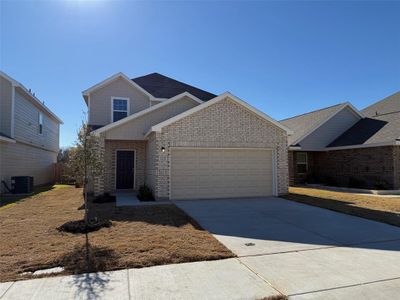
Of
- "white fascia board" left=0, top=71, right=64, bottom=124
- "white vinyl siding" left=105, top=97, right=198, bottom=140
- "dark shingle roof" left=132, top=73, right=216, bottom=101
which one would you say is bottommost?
"white vinyl siding" left=105, top=97, right=198, bottom=140

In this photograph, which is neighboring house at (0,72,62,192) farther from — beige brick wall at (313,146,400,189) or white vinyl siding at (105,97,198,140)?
beige brick wall at (313,146,400,189)

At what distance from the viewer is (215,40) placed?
13.3 m

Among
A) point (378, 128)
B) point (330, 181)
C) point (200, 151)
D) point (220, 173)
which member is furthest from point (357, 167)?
point (200, 151)

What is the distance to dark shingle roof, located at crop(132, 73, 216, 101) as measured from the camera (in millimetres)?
20094

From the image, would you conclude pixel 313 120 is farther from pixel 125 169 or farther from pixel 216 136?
pixel 125 169

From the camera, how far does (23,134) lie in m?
19.1

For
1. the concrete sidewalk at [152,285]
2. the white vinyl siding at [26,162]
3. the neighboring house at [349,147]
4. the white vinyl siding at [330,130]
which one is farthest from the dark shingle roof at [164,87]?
the concrete sidewalk at [152,285]

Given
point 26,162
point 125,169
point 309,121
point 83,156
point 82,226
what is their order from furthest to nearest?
point 309,121 < point 26,162 < point 125,169 < point 83,156 < point 82,226

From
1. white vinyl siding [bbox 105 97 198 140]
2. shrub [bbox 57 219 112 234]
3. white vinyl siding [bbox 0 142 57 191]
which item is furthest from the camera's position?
white vinyl siding [bbox 0 142 57 191]

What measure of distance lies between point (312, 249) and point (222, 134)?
26.9 feet

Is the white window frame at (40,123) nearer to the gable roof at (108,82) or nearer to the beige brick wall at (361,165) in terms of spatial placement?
the gable roof at (108,82)

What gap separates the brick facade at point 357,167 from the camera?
55.8 feet

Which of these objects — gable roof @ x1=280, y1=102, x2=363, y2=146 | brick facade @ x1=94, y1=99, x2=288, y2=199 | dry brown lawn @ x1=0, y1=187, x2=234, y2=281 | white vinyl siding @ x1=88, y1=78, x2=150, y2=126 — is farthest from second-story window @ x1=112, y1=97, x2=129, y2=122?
gable roof @ x1=280, y1=102, x2=363, y2=146

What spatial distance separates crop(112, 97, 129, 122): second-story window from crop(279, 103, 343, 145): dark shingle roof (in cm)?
1182
